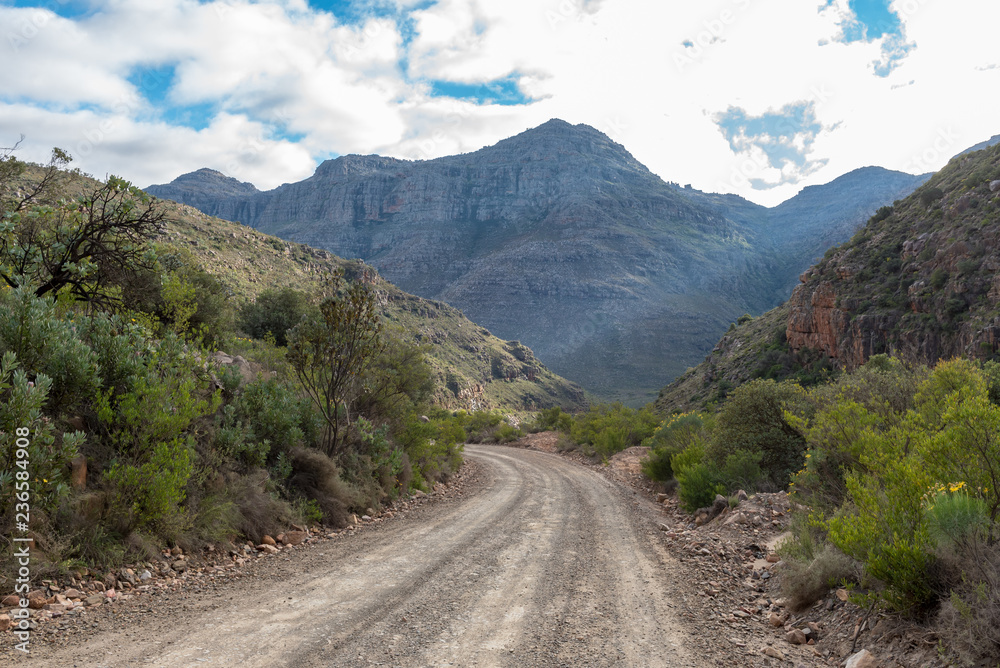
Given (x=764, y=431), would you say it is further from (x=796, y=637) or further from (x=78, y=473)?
(x=78, y=473)

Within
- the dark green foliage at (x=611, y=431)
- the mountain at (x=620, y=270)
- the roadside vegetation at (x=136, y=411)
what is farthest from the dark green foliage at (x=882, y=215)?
the roadside vegetation at (x=136, y=411)

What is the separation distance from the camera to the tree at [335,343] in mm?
11367

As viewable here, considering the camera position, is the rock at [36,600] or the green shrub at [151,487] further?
the green shrub at [151,487]

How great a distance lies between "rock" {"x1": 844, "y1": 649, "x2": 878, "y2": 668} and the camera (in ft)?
13.5

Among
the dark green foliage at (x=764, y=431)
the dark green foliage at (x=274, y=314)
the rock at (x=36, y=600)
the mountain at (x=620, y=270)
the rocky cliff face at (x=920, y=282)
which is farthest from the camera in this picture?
the mountain at (x=620, y=270)

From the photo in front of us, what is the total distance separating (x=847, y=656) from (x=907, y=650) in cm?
60

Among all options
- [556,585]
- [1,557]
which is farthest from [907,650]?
[1,557]

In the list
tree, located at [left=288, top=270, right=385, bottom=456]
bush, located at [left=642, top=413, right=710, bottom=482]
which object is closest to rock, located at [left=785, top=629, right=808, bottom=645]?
tree, located at [left=288, top=270, right=385, bottom=456]

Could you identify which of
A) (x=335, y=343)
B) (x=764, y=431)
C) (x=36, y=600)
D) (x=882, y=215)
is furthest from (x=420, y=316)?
(x=36, y=600)

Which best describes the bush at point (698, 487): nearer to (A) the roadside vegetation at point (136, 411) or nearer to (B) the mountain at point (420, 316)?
(A) the roadside vegetation at point (136, 411)

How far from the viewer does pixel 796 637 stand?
199 inches

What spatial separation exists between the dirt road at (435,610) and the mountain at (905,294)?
22.5 m

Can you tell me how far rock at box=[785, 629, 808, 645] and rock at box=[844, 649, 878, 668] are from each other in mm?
729

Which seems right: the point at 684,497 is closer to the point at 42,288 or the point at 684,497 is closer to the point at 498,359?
the point at 42,288
